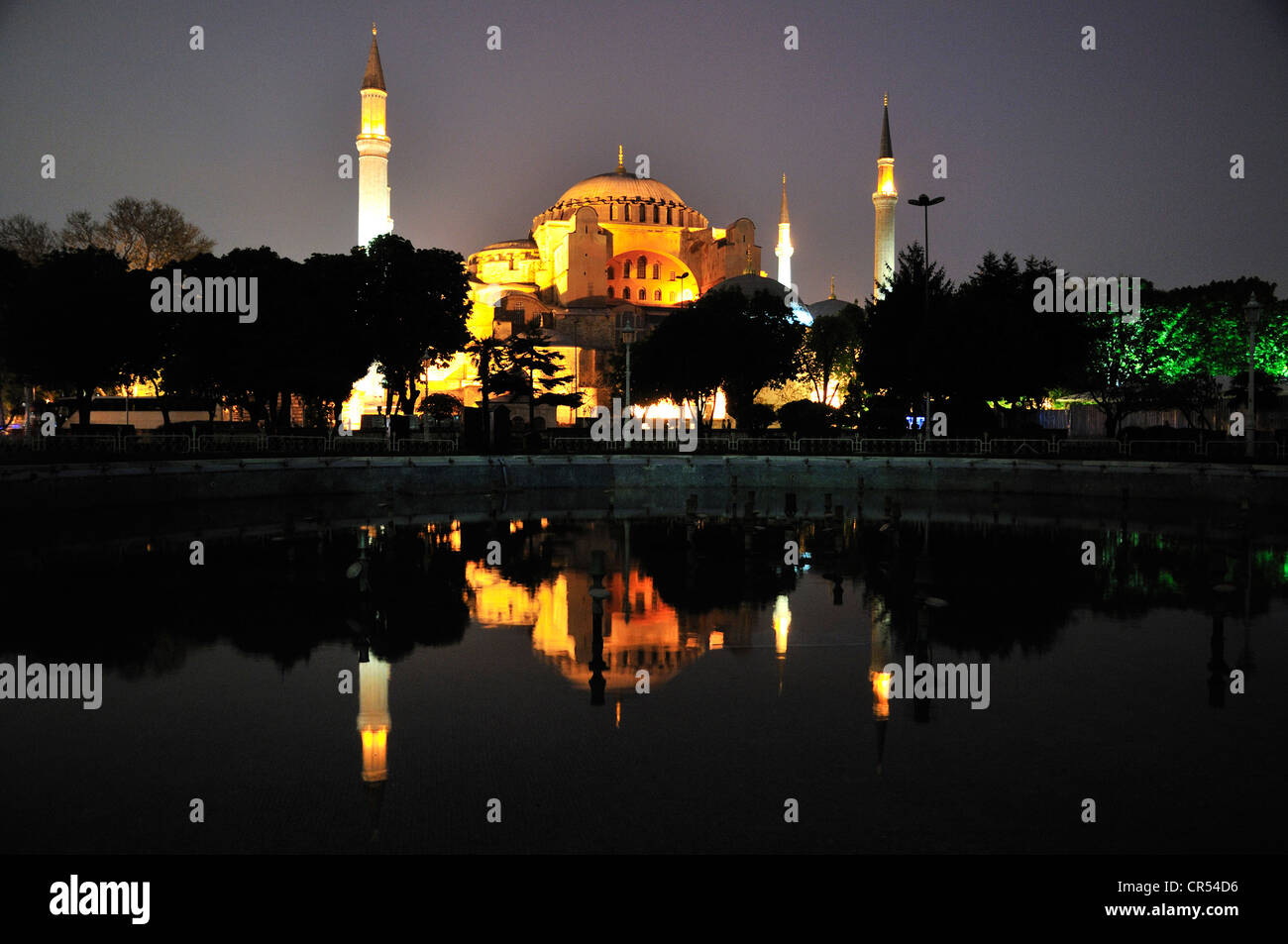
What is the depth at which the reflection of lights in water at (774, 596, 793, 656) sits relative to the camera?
14523 millimetres

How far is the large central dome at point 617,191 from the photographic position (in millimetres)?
114875

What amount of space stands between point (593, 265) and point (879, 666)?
91970mm

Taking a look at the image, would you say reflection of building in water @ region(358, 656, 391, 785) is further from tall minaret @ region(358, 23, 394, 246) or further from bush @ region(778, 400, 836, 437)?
tall minaret @ region(358, 23, 394, 246)

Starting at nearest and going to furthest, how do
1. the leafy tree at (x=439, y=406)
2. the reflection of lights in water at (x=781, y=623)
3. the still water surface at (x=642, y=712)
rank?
1. the still water surface at (x=642, y=712)
2. the reflection of lights in water at (x=781, y=623)
3. the leafy tree at (x=439, y=406)

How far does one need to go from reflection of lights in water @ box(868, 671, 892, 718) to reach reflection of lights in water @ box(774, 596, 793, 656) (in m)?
1.64

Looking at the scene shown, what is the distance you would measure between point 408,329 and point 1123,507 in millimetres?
34631

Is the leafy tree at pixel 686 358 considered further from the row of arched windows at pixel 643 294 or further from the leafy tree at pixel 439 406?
the row of arched windows at pixel 643 294

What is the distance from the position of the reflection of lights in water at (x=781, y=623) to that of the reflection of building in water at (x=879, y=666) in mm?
1273

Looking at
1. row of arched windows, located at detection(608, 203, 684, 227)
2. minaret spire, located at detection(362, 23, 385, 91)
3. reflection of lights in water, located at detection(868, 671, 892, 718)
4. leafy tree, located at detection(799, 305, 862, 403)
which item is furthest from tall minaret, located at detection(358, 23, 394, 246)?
reflection of lights in water, located at detection(868, 671, 892, 718)

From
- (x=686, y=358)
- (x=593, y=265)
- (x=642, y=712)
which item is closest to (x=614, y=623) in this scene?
(x=642, y=712)

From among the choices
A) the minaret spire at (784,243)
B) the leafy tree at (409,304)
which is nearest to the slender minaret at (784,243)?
the minaret spire at (784,243)

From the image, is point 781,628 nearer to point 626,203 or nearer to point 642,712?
point 642,712
